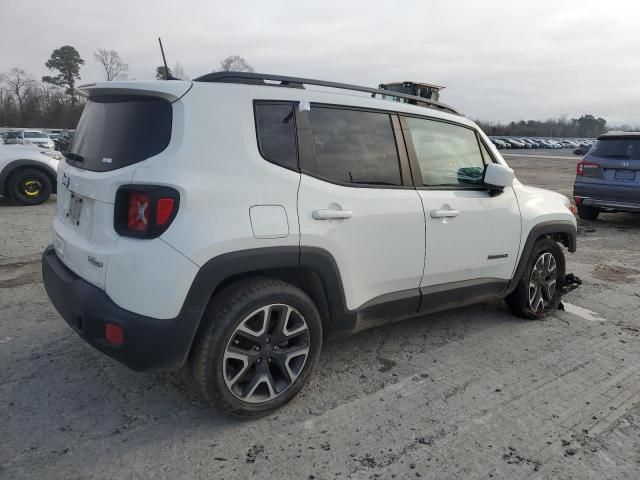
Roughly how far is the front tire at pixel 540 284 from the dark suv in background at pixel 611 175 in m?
4.97

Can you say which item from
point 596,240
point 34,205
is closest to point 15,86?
point 34,205

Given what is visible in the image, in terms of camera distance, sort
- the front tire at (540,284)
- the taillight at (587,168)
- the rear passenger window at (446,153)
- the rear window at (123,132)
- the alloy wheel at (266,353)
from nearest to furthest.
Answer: the rear window at (123,132) → the alloy wheel at (266,353) → the rear passenger window at (446,153) → the front tire at (540,284) → the taillight at (587,168)

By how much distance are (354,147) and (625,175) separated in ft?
24.0

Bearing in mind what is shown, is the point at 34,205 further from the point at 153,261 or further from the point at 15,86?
the point at 15,86

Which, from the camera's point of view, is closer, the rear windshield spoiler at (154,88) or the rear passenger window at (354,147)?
the rear windshield spoiler at (154,88)

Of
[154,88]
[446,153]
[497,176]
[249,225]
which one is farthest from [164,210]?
[497,176]

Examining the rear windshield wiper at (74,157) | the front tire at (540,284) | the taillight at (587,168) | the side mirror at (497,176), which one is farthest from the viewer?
the taillight at (587,168)

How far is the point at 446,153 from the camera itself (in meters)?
3.71

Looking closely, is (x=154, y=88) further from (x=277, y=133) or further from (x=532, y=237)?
(x=532, y=237)

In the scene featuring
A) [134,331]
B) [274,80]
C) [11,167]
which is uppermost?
[274,80]

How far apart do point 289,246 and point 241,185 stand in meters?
0.41

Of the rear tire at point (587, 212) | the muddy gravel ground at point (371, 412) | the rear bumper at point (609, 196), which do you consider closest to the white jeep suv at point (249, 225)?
the muddy gravel ground at point (371, 412)

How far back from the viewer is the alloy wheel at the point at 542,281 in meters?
4.39

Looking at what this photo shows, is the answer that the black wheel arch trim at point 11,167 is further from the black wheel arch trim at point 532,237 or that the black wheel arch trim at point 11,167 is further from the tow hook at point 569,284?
the tow hook at point 569,284
